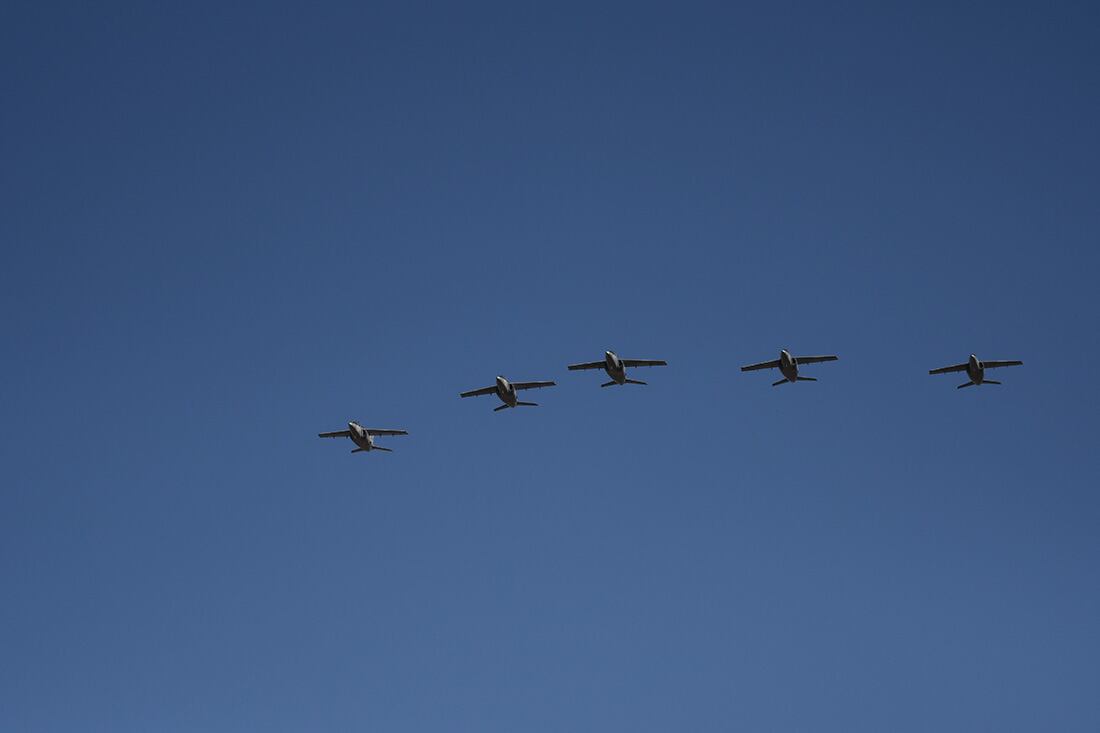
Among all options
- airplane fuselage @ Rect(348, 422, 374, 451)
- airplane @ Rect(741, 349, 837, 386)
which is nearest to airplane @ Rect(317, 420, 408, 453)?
airplane fuselage @ Rect(348, 422, 374, 451)

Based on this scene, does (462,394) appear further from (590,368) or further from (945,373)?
(945,373)

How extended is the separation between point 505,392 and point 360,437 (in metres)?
20.9

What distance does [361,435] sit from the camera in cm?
18038

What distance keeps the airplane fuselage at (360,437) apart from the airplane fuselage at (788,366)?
52500 mm

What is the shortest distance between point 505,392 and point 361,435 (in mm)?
20699

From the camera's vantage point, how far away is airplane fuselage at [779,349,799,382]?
557 ft

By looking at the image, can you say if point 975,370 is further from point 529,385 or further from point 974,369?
point 529,385

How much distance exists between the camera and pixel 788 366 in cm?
16988

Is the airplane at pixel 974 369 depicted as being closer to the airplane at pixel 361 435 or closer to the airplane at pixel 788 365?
the airplane at pixel 788 365

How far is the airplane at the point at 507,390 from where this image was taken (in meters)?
172

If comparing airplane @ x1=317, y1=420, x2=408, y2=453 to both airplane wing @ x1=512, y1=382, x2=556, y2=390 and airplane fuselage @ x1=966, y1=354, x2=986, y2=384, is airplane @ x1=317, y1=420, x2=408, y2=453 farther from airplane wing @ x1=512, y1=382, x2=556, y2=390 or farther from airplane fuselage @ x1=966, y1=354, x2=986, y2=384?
airplane fuselage @ x1=966, y1=354, x2=986, y2=384

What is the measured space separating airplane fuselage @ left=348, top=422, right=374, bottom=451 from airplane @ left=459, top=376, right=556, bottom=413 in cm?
1564

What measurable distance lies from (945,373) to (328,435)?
77215mm

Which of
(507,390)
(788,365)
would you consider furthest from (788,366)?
(507,390)
